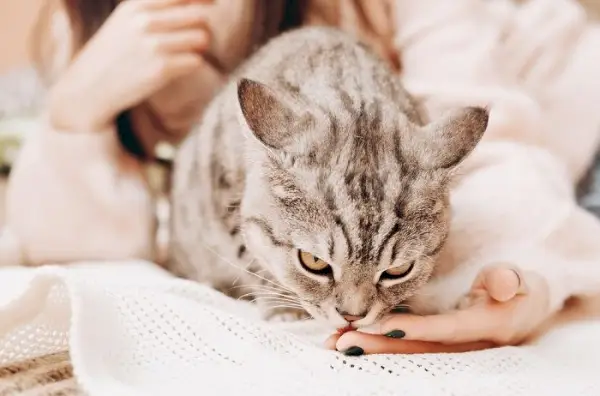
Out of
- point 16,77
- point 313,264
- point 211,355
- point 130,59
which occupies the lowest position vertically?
point 211,355

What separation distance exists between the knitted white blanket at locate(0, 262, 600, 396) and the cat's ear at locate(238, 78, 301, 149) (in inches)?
9.8

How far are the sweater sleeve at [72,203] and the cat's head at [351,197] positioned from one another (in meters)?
0.51

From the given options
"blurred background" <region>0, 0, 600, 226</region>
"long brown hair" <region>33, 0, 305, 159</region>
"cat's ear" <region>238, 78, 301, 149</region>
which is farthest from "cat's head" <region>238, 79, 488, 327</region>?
"blurred background" <region>0, 0, 600, 226</region>

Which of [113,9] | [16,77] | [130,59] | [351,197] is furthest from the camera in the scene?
[16,77]

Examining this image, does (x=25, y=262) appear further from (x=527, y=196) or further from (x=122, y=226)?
(x=527, y=196)

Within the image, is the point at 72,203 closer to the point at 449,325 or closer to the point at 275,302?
the point at 275,302

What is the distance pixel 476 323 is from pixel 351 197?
0.86 ft

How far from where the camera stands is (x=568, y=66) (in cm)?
163

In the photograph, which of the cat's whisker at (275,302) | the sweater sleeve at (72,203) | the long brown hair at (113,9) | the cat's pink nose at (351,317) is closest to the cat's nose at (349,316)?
the cat's pink nose at (351,317)

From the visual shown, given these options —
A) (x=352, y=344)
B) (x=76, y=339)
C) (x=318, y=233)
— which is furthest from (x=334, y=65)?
(x=76, y=339)

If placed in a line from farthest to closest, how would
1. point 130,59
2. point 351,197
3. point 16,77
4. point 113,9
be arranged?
point 16,77, point 113,9, point 130,59, point 351,197

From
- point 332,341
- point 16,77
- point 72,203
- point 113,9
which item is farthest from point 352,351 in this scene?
point 16,77

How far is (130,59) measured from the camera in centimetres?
135

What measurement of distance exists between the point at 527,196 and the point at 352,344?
453 mm
